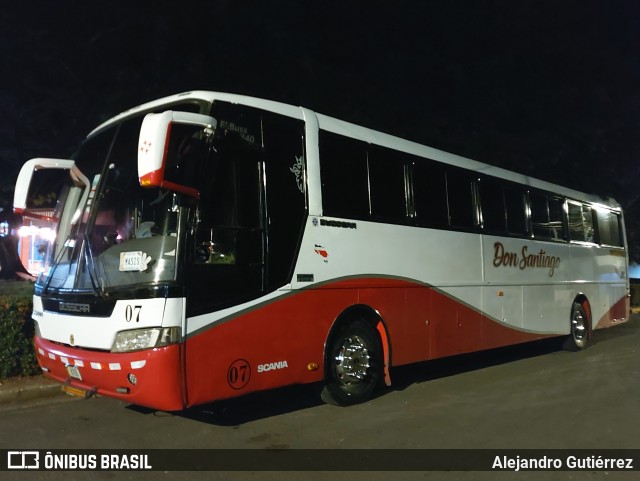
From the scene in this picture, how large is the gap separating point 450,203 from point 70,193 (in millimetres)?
5237

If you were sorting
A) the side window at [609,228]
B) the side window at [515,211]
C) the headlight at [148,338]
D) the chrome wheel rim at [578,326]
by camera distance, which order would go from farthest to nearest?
A: the side window at [609,228], the chrome wheel rim at [578,326], the side window at [515,211], the headlight at [148,338]

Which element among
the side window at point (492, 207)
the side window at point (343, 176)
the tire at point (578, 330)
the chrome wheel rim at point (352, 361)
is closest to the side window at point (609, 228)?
the tire at point (578, 330)

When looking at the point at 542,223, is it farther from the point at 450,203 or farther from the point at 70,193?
the point at 70,193

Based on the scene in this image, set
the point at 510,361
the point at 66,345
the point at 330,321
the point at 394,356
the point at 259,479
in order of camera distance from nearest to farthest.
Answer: the point at 259,479 < the point at 66,345 < the point at 330,321 < the point at 394,356 < the point at 510,361

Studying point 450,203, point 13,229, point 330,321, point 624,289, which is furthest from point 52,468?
point 624,289

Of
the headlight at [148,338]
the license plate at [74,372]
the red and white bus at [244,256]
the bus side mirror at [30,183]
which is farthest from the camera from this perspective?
the bus side mirror at [30,183]

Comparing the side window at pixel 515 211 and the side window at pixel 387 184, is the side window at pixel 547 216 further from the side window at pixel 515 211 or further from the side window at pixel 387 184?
the side window at pixel 387 184

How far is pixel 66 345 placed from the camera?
206 inches

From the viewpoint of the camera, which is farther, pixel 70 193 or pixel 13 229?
pixel 13 229

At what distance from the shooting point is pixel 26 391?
22.1 feet

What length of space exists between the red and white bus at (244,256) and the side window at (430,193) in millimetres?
27

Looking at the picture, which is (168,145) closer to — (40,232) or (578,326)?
(40,232)

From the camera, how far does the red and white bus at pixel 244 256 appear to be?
4629 millimetres

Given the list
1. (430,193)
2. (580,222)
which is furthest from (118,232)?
(580,222)
